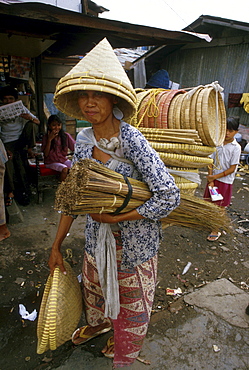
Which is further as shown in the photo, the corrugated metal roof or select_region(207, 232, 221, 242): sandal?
select_region(207, 232, 221, 242): sandal

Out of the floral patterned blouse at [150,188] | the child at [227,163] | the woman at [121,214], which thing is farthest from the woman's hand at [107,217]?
the child at [227,163]

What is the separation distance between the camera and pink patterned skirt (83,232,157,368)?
168cm

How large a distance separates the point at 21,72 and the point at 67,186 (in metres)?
5.41

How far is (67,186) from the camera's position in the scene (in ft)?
4.36

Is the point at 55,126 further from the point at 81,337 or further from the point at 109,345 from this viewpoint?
the point at 109,345

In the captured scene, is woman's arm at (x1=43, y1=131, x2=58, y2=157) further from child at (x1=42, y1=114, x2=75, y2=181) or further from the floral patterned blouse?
the floral patterned blouse

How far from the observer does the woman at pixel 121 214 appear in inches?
55.4

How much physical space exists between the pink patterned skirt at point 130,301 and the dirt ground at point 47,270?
45 cm

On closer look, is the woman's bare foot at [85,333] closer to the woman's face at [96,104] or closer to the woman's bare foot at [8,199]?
the woman's face at [96,104]

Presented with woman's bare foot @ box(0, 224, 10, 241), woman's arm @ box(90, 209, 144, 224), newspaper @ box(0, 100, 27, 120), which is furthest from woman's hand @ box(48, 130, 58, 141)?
woman's arm @ box(90, 209, 144, 224)

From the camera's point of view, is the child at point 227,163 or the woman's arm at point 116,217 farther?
the child at point 227,163

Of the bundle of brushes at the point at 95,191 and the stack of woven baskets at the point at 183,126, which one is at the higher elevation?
the stack of woven baskets at the point at 183,126

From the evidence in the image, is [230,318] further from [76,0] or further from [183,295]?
[76,0]

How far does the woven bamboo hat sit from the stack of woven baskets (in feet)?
3.50
